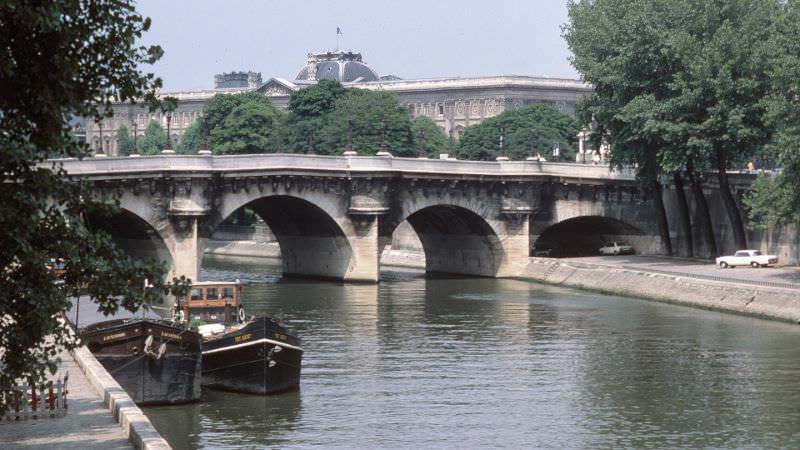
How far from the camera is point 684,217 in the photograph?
97875 millimetres

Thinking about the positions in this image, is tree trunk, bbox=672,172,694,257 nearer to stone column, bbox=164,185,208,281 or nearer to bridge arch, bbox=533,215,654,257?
bridge arch, bbox=533,215,654,257

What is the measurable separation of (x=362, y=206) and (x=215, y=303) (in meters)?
38.6

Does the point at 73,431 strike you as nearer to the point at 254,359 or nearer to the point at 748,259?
the point at 254,359

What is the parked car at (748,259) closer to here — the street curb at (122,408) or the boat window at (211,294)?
the boat window at (211,294)

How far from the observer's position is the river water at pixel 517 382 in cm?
4294

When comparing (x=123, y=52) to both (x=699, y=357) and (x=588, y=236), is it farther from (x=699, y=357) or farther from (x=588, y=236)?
(x=588, y=236)

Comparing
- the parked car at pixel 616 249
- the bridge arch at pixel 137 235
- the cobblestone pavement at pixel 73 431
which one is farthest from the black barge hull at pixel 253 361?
the parked car at pixel 616 249

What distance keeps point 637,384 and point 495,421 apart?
363 inches

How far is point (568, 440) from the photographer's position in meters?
42.1

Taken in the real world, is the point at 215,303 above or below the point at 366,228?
below

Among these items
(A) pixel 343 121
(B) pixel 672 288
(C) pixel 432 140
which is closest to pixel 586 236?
(B) pixel 672 288

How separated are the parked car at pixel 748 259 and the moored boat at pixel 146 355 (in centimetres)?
4886

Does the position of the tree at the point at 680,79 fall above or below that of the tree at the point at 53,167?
above

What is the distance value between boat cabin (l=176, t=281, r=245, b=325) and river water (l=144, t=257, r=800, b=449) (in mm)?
3428
